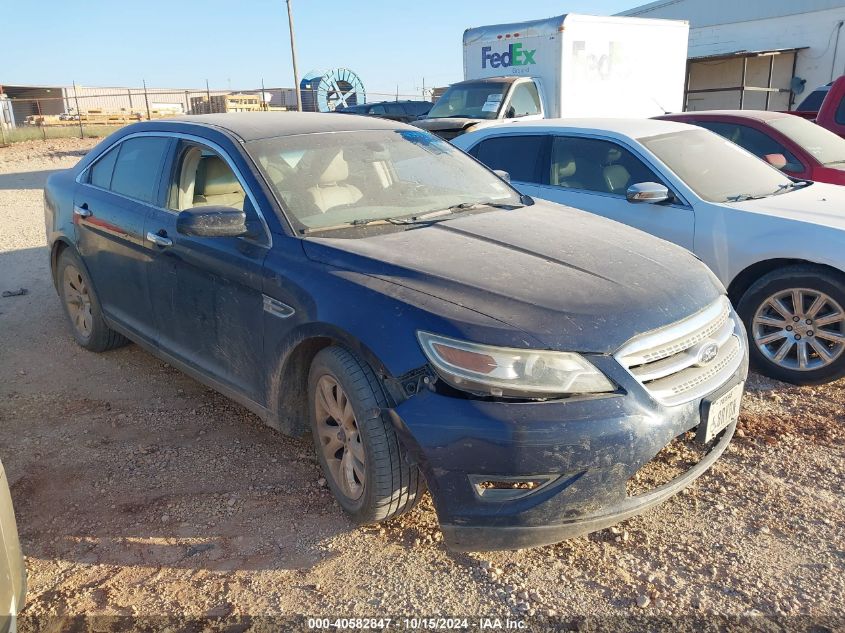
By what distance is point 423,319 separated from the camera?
257 centimetres

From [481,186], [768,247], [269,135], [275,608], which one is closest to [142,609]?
[275,608]

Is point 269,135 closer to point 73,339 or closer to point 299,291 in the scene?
point 299,291

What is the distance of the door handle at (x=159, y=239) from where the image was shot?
12.5ft

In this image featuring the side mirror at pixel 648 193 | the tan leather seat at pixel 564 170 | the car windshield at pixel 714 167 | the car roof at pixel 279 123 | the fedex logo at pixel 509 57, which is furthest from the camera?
the fedex logo at pixel 509 57

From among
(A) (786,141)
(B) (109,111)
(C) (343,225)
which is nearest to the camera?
(C) (343,225)

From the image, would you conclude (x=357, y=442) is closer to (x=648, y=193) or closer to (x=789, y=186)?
(x=648, y=193)

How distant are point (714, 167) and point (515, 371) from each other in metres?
3.62

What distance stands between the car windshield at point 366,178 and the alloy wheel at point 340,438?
2.62 feet

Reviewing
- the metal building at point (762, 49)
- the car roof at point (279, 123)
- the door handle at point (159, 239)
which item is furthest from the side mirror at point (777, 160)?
the metal building at point (762, 49)

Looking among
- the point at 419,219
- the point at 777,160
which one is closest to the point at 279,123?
the point at 419,219

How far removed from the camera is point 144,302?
4.17m

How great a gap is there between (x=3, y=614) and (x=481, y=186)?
3057 millimetres

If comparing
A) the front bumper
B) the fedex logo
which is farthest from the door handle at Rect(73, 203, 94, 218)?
the fedex logo

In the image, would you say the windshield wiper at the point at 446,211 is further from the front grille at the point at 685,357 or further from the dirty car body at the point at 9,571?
the dirty car body at the point at 9,571
